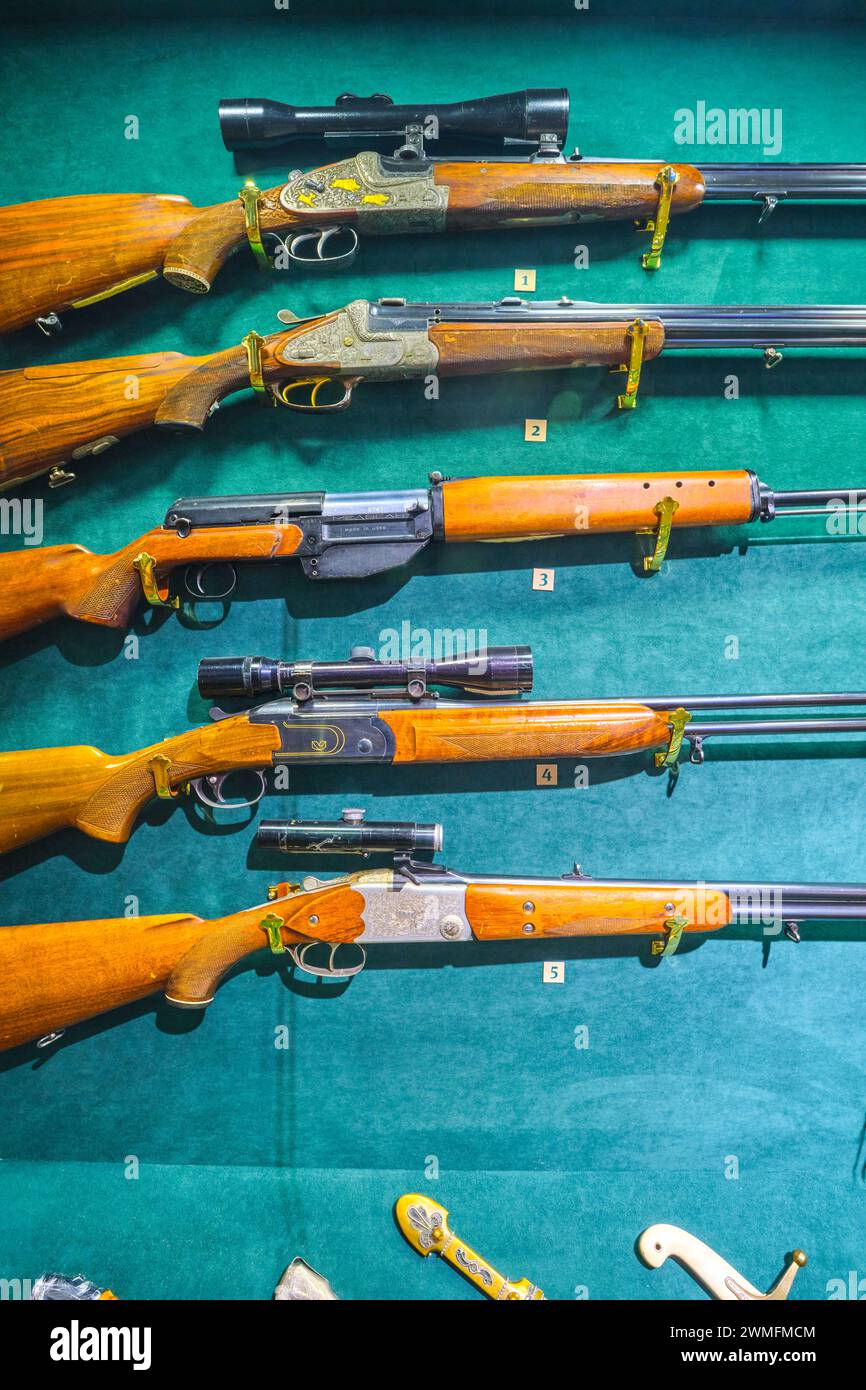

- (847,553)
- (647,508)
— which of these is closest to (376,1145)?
(647,508)

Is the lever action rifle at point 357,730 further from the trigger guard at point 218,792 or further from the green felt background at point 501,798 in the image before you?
the green felt background at point 501,798

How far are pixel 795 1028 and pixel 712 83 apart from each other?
9.90 feet

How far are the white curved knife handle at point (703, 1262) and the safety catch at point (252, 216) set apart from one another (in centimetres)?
318

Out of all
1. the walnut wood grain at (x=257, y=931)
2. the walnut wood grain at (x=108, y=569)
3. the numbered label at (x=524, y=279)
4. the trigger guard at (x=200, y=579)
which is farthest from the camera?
the numbered label at (x=524, y=279)

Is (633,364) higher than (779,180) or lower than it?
lower

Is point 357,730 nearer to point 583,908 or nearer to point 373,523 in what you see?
point 373,523

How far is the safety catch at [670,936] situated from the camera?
289 centimetres

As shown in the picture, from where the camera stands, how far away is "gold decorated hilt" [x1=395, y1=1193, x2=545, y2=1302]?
9.49 feet

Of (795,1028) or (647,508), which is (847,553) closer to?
(647,508)

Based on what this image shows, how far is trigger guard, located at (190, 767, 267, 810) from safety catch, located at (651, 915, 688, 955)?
127cm

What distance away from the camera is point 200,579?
312 cm

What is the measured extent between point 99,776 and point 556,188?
7.27 ft

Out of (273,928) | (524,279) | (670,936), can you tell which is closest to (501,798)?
(670,936)

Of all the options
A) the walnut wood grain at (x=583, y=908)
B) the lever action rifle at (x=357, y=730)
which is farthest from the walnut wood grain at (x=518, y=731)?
the walnut wood grain at (x=583, y=908)
